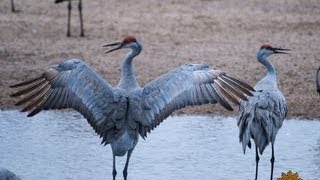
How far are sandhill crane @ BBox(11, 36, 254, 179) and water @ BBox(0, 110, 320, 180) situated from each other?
2.90 ft

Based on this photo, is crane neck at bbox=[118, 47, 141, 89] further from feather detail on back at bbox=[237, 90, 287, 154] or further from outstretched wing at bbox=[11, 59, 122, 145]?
feather detail on back at bbox=[237, 90, 287, 154]

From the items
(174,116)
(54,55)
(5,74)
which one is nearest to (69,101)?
(174,116)

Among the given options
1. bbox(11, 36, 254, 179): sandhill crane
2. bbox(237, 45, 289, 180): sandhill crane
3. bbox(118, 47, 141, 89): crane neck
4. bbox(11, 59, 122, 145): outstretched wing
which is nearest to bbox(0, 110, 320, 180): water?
bbox(237, 45, 289, 180): sandhill crane

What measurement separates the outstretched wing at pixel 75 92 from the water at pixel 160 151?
1016 mm

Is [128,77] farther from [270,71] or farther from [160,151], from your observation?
[270,71]

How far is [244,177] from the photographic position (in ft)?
31.1

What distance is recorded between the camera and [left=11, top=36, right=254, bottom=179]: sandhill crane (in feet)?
27.6

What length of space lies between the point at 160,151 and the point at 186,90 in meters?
2.01

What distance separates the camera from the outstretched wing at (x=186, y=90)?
8.38 metres

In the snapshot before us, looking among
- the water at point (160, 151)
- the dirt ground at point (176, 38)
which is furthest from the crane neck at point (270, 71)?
the dirt ground at point (176, 38)

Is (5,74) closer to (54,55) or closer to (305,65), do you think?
(54,55)

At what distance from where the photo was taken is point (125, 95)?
868 centimetres

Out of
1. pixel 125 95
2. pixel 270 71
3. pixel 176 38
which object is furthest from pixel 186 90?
pixel 176 38

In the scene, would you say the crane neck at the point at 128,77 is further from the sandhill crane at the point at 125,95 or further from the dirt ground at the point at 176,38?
the dirt ground at the point at 176,38
